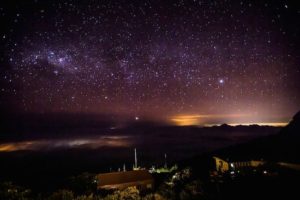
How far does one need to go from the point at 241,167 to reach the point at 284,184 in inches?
373

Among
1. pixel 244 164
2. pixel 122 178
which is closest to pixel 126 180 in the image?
pixel 122 178

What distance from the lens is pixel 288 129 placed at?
56.9 metres

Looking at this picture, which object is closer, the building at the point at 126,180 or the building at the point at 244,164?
the building at the point at 244,164

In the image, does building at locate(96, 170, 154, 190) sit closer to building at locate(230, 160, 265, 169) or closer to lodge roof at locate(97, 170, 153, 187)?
lodge roof at locate(97, 170, 153, 187)

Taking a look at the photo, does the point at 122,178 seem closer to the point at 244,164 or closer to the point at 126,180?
the point at 126,180

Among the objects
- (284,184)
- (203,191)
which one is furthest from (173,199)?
(284,184)

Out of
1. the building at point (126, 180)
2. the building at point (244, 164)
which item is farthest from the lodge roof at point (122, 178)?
the building at point (244, 164)

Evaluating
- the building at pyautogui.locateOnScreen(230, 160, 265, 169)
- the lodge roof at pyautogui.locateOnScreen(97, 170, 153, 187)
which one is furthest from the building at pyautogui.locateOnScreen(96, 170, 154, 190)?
the building at pyautogui.locateOnScreen(230, 160, 265, 169)

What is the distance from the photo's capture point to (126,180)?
31.0m

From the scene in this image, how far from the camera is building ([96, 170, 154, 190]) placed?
2971 cm

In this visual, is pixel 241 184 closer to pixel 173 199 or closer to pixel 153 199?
pixel 173 199

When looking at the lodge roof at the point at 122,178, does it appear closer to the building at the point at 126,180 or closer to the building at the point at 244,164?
the building at the point at 126,180

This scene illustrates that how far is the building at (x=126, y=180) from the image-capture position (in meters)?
29.7

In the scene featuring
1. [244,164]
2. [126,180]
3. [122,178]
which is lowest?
[126,180]
